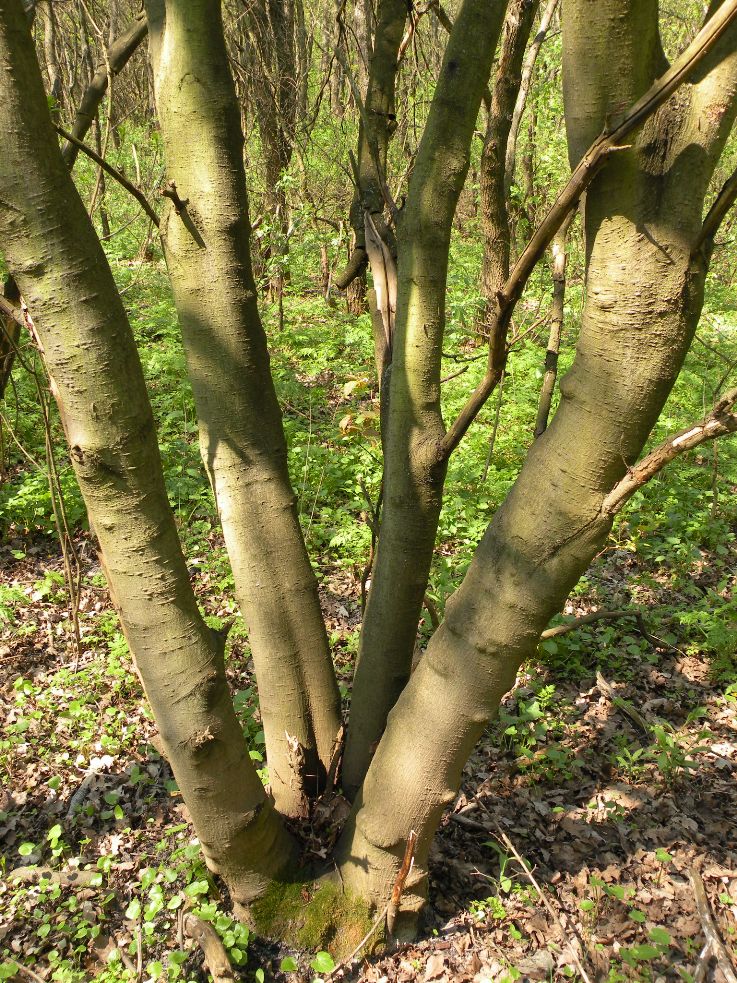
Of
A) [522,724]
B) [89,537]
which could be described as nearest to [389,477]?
[522,724]

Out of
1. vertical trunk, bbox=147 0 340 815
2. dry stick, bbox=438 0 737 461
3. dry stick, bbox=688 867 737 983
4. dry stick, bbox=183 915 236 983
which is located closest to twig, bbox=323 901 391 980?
dry stick, bbox=183 915 236 983

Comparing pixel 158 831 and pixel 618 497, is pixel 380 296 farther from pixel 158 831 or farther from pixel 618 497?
pixel 158 831

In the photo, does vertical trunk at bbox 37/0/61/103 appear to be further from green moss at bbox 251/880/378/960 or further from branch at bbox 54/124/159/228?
green moss at bbox 251/880/378/960

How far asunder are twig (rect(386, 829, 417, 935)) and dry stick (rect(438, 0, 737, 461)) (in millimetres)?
1383

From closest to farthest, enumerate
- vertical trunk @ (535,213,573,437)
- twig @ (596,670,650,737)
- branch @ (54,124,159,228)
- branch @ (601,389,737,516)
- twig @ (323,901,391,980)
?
branch @ (601,389,737,516) < branch @ (54,124,159,228) < vertical trunk @ (535,213,573,437) < twig @ (323,901,391,980) < twig @ (596,670,650,737)

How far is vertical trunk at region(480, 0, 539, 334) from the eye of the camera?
4.94m

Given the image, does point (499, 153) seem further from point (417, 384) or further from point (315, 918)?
point (315, 918)

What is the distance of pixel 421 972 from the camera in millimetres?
2158

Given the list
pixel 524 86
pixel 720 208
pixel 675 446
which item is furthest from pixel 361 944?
pixel 524 86

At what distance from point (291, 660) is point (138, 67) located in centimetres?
916

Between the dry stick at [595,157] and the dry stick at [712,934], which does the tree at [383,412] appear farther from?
the dry stick at [712,934]

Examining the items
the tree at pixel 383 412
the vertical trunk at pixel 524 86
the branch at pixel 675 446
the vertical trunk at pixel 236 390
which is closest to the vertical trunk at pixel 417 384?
the tree at pixel 383 412

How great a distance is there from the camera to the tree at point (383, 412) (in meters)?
1.29

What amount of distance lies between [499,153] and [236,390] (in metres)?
3.17
